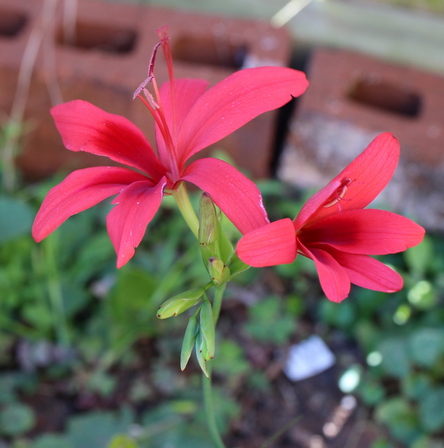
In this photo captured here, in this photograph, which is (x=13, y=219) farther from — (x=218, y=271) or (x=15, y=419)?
(x=218, y=271)

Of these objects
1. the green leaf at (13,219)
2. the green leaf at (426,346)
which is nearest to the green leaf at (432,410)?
the green leaf at (426,346)

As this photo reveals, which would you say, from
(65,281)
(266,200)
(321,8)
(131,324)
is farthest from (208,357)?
(321,8)

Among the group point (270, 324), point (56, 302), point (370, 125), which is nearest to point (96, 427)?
point (56, 302)

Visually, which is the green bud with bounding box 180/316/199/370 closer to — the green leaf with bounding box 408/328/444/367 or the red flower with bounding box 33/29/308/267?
the red flower with bounding box 33/29/308/267

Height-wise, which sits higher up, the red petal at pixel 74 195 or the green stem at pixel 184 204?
the red petal at pixel 74 195

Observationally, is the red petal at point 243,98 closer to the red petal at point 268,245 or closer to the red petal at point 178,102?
the red petal at point 178,102

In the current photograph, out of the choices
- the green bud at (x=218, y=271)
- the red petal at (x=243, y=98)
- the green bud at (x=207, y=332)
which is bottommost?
the green bud at (x=207, y=332)

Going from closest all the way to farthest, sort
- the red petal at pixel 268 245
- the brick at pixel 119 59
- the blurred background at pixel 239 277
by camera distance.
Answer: the red petal at pixel 268 245, the blurred background at pixel 239 277, the brick at pixel 119 59

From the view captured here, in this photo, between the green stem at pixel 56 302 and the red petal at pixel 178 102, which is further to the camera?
the green stem at pixel 56 302

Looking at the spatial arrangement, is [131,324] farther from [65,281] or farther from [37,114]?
[37,114]
